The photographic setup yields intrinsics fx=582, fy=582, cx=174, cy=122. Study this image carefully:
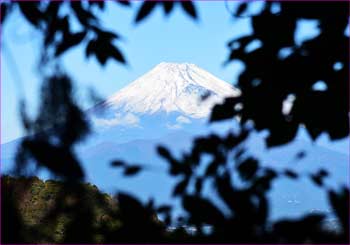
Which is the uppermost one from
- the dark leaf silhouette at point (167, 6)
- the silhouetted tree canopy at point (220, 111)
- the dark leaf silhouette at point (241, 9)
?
the dark leaf silhouette at point (241, 9)

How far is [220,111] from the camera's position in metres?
1.98

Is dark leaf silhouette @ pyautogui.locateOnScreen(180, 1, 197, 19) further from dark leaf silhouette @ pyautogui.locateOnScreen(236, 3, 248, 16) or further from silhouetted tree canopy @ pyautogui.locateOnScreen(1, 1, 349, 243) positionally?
dark leaf silhouette @ pyautogui.locateOnScreen(236, 3, 248, 16)

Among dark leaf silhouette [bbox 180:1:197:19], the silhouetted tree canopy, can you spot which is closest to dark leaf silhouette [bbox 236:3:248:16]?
the silhouetted tree canopy

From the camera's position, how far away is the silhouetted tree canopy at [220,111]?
4.90 feet

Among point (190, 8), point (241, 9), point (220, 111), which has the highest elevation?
point (241, 9)

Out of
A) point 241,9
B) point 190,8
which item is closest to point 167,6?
point 190,8

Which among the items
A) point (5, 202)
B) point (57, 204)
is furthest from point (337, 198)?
point (5, 202)

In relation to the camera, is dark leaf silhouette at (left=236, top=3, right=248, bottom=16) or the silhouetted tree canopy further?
dark leaf silhouette at (left=236, top=3, right=248, bottom=16)

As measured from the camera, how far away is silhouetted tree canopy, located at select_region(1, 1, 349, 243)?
4.90 ft

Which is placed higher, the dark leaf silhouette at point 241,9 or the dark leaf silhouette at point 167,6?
the dark leaf silhouette at point 241,9

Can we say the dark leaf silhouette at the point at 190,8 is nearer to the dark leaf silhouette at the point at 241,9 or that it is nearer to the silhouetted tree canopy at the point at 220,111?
the silhouetted tree canopy at the point at 220,111

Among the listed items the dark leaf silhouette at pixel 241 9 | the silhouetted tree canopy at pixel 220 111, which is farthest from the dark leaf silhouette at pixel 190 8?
the dark leaf silhouette at pixel 241 9

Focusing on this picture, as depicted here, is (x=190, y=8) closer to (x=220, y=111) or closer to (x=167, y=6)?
(x=167, y=6)

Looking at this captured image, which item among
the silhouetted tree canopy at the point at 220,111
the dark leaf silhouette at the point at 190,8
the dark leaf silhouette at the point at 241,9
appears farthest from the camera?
the dark leaf silhouette at the point at 241,9
